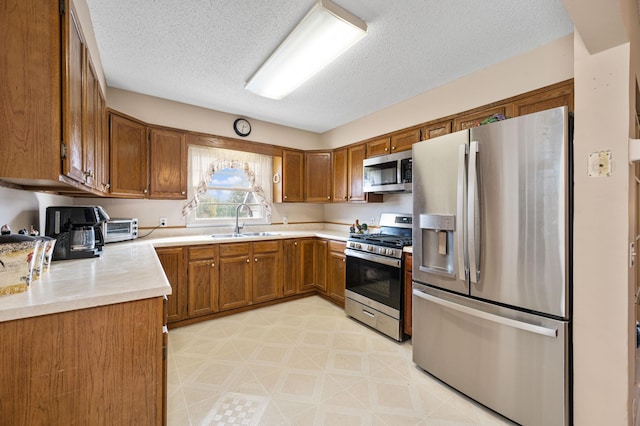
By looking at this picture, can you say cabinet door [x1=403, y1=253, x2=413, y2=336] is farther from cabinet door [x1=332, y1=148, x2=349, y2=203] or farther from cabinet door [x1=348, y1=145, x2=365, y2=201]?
cabinet door [x1=332, y1=148, x2=349, y2=203]

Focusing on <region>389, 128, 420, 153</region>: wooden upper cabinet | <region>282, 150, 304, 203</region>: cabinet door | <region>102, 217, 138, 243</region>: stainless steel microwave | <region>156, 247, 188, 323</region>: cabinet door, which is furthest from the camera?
<region>282, 150, 304, 203</region>: cabinet door

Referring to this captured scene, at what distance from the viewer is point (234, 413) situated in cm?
166

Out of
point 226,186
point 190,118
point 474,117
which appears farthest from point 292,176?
point 474,117

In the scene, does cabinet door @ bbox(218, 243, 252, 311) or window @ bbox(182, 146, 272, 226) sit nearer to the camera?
cabinet door @ bbox(218, 243, 252, 311)

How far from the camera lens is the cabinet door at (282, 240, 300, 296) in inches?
140

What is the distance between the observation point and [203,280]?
297 centimetres

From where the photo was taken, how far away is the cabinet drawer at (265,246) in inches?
131

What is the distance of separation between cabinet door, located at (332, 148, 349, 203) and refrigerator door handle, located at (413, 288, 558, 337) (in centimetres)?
192

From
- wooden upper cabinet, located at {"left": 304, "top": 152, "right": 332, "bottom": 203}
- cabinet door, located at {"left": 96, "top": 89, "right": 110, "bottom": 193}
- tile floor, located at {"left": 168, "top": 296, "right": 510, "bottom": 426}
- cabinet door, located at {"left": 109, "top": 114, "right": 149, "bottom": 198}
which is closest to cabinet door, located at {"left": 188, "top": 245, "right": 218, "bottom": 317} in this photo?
tile floor, located at {"left": 168, "top": 296, "right": 510, "bottom": 426}

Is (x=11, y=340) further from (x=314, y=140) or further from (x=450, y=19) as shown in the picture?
(x=314, y=140)

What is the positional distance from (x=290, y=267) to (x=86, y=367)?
2.62m

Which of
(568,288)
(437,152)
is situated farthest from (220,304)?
(568,288)

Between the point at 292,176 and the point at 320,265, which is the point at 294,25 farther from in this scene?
the point at 320,265

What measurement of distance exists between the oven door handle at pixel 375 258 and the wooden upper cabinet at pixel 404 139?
1208mm
